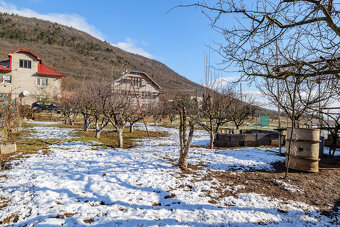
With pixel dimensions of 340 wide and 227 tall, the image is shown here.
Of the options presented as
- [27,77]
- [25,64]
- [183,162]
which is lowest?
[183,162]

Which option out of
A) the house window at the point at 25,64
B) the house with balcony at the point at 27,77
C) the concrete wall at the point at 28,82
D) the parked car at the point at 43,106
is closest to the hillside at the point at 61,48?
the house with balcony at the point at 27,77

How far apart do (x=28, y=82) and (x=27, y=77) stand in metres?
0.80

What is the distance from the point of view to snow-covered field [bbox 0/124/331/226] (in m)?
3.09

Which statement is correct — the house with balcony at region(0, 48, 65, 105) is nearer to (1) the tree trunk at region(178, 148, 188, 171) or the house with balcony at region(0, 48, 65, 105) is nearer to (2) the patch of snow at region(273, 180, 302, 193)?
(1) the tree trunk at region(178, 148, 188, 171)

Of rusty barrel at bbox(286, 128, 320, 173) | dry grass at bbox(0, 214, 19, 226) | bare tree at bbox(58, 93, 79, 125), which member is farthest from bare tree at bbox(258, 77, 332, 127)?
bare tree at bbox(58, 93, 79, 125)

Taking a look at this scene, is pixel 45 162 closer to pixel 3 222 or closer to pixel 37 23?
pixel 3 222

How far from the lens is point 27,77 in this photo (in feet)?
92.7

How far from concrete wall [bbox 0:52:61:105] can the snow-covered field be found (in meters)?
26.7

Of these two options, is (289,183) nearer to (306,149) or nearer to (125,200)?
(306,149)

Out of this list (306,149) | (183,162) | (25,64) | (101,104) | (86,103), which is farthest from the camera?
(25,64)

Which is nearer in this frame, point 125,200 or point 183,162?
point 125,200

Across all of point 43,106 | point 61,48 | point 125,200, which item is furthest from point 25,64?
point 61,48

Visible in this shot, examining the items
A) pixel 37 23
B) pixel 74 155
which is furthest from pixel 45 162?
pixel 37 23

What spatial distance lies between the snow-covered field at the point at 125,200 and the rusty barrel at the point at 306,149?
8.07 ft
